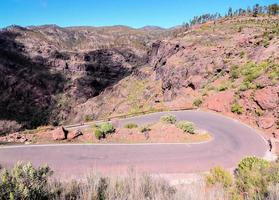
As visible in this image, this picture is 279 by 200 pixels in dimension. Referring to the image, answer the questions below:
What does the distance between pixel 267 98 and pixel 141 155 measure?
14415mm

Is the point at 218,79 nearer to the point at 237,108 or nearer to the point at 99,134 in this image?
the point at 237,108

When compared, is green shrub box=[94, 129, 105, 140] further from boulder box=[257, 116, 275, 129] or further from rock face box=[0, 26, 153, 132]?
rock face box=[0, 26, 153, 132]

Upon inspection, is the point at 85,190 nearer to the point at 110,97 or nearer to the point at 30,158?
the point at 30,158

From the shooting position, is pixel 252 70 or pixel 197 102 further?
pixel 197 102

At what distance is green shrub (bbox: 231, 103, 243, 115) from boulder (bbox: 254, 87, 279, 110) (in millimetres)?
1600

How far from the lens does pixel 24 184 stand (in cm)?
506

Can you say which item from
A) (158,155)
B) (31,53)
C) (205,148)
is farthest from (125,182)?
(31,53)

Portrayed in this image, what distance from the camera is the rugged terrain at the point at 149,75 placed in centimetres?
3038

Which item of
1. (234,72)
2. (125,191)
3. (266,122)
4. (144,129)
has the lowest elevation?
(266,122)

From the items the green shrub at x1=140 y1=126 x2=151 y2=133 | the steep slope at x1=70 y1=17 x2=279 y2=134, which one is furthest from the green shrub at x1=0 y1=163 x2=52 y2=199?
the steep slope at x1=70 y1=17 x2=279 y2=134

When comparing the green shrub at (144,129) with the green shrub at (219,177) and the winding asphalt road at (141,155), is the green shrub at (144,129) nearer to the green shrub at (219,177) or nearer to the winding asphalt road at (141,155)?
the winding asphalt road at (141,155)

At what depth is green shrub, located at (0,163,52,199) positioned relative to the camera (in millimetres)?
4863

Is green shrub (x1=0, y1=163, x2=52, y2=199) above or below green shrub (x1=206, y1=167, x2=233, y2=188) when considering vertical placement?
above

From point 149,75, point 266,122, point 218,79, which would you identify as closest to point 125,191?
point 266,122
